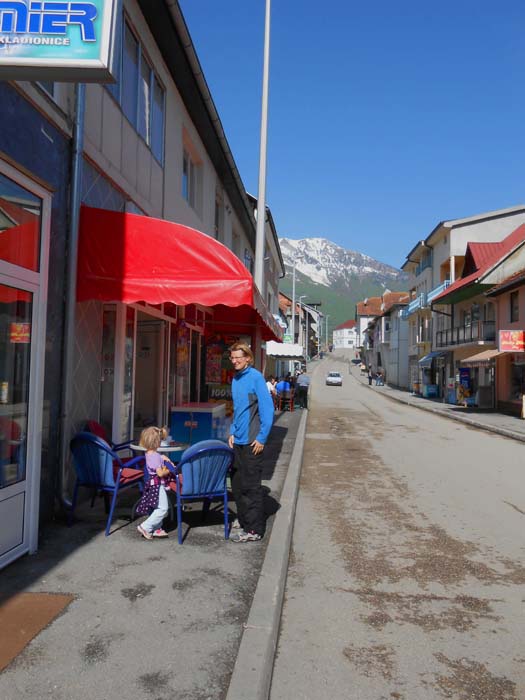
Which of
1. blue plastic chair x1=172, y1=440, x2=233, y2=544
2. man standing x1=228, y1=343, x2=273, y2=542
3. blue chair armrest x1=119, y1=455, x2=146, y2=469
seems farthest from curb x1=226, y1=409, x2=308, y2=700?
blue chair armrest x1=119, y1=455, x2=146, y2=469

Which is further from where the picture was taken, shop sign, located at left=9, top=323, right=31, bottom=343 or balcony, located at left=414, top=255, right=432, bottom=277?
balcony, located at left=414, top=255, right=432, bottom=277

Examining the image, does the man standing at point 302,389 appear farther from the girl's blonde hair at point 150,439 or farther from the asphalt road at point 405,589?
the girl's blonde hair at point 150,439

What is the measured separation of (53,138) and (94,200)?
4.81 ft

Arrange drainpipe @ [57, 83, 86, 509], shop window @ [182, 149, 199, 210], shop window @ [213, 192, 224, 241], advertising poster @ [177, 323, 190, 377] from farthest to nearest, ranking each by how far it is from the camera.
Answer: shop window @ [213, 192, 224, 241] < shop window @ [182, 149, 199, 210] < advertising poster @ [177, 323, 190, 377] < drainpipe @ [57, 83, 86, 509]

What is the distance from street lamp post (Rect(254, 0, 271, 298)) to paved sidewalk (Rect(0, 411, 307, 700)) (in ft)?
26.5

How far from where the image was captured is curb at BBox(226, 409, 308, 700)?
9.79ft

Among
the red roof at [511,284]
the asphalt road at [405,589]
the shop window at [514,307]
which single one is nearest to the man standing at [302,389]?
the red roof at [511,284]

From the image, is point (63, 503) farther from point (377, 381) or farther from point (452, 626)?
point (377, 381)

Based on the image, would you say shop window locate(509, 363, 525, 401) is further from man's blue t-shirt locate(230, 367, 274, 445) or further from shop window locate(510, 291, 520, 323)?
Answer: man's blue t-shirt locate(230, 367, 274, 445)

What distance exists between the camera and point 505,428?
1994cm

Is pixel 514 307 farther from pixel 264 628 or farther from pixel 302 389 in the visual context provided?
pixel 264 628

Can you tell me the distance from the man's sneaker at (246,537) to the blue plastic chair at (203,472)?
0.12 meters

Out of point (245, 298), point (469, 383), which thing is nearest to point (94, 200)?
point (245, 298)

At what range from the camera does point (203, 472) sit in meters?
5.58
